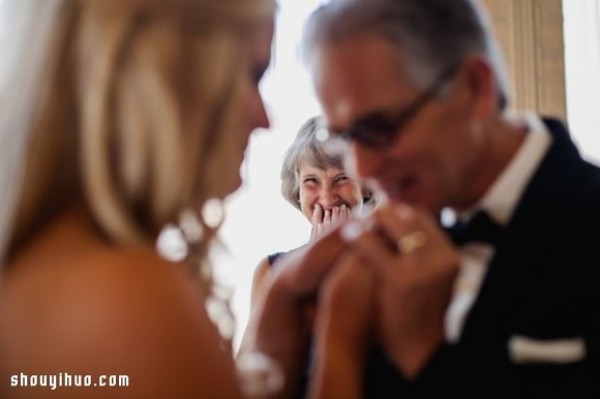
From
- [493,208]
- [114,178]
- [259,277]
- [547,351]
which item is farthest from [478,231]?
[114,178]

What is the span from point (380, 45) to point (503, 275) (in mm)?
249

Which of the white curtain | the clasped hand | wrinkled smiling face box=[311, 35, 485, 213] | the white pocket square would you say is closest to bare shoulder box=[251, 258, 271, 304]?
the clasped hand

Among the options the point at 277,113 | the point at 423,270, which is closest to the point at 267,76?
the point at 277,113

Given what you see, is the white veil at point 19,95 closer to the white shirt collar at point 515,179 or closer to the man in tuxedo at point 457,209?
the man in tuxedo at point 457,209

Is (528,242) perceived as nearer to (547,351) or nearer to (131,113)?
(547,351)

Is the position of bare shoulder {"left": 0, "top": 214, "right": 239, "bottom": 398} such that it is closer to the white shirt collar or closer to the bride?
the bride

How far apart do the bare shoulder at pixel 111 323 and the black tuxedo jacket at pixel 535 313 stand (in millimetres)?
213

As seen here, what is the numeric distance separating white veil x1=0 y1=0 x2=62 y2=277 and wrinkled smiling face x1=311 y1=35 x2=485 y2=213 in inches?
11.1

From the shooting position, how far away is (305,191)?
100cm

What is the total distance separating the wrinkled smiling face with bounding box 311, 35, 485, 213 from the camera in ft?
2.55

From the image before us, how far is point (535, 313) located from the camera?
0.68 m

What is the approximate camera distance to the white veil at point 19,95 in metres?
0.59

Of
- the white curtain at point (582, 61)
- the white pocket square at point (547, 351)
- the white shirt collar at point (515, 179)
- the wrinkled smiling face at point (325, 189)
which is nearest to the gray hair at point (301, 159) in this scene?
the wrinkled smiling face at point (325, 189)

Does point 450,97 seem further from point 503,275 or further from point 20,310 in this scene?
point 20,310
